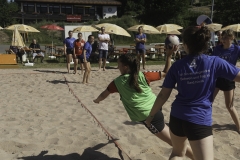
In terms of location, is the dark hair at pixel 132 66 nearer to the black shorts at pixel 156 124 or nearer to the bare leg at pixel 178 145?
the black shorts at pixel 156 124

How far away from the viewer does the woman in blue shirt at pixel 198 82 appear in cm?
238

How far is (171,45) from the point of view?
304 centimetres

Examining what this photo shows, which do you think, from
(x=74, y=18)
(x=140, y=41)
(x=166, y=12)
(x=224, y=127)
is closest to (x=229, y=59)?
(x=224, y=127)

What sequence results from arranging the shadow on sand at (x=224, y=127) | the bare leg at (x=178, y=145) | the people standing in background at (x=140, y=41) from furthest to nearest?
1. the people standing in background at (x=140, y=41)
2. the shadow on sand at (x=224, y=127)
3. the bare leg at (x=178, y=145)

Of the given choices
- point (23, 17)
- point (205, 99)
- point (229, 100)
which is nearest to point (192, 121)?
point (205, 99)

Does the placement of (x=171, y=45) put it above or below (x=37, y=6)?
below

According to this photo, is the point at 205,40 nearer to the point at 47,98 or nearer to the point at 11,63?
the point at 47,98

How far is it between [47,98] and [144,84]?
4489mm

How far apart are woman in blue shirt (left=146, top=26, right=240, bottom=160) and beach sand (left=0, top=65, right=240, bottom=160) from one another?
139 centimetres

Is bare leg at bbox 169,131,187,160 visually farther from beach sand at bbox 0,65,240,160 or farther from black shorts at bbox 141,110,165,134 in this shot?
beach sand at bbox 0,65,240,160

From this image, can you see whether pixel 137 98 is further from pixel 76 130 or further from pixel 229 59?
pixel 229 59

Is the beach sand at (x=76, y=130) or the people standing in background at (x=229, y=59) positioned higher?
the people standing in background at (x=229, y=59)

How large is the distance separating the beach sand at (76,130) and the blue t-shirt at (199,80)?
144 centimetres

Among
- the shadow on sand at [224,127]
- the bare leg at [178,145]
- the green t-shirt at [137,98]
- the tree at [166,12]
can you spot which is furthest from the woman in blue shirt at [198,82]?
the tree at [166,12]
